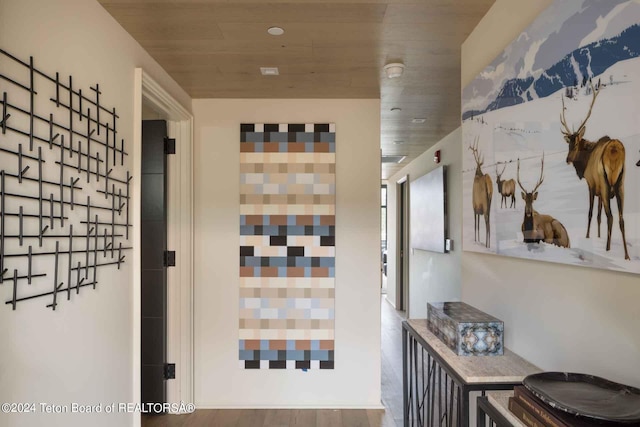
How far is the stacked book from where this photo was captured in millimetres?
762

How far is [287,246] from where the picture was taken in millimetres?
2873

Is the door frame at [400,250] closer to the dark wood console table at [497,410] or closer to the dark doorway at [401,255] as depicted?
the dark doorway at [401,255]

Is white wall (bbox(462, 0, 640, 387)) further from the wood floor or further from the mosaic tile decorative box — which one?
the wood floor

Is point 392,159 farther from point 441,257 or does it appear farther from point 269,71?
point 269,71

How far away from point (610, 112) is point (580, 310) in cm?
54

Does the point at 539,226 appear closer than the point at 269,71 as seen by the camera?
Yes

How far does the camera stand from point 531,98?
1264 millimetres

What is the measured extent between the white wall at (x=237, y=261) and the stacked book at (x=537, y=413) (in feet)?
6.40

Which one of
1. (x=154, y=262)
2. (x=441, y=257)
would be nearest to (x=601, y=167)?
(x=154, y=262)

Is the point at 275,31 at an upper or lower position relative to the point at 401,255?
upper

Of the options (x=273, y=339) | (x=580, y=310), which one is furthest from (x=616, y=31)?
(x=273, y=339)

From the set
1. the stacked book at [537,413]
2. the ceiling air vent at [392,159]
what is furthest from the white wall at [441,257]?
the stacked book at [537,413]

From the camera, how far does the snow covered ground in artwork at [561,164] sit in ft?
2.83

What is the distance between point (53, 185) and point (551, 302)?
173cm
